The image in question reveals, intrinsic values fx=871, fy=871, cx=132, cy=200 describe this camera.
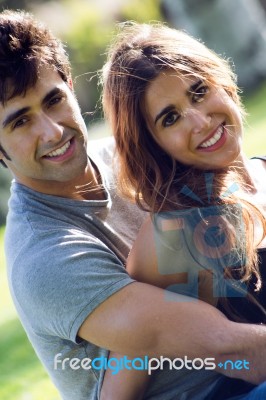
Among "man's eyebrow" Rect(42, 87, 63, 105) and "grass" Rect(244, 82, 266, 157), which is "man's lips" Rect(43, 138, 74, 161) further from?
"grass" Rect(244, 82, 266, 157)

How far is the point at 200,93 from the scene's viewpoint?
2.93 meters

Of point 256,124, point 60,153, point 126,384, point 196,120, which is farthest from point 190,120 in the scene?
point 256,124

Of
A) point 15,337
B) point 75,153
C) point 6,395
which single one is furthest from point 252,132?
point 75,153

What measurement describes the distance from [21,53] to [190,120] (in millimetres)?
688

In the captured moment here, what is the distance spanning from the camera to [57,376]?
3096mm

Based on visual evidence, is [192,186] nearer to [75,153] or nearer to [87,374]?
[75,153]

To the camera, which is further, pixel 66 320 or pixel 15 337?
pixel 15 337

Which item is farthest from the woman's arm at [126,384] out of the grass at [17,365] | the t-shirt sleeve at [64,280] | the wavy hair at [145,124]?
the grass at [17,365]

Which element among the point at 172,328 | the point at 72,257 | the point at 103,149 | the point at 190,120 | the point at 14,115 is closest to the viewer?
the point at 172,328

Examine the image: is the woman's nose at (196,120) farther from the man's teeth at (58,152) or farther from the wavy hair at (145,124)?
the man's teeth at (58,152)

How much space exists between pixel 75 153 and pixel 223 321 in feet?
2.95

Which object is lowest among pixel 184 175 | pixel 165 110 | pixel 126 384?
pixel 126 384

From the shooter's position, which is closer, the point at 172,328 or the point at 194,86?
the point at 172,328

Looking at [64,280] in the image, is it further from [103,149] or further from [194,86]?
[103,149]
